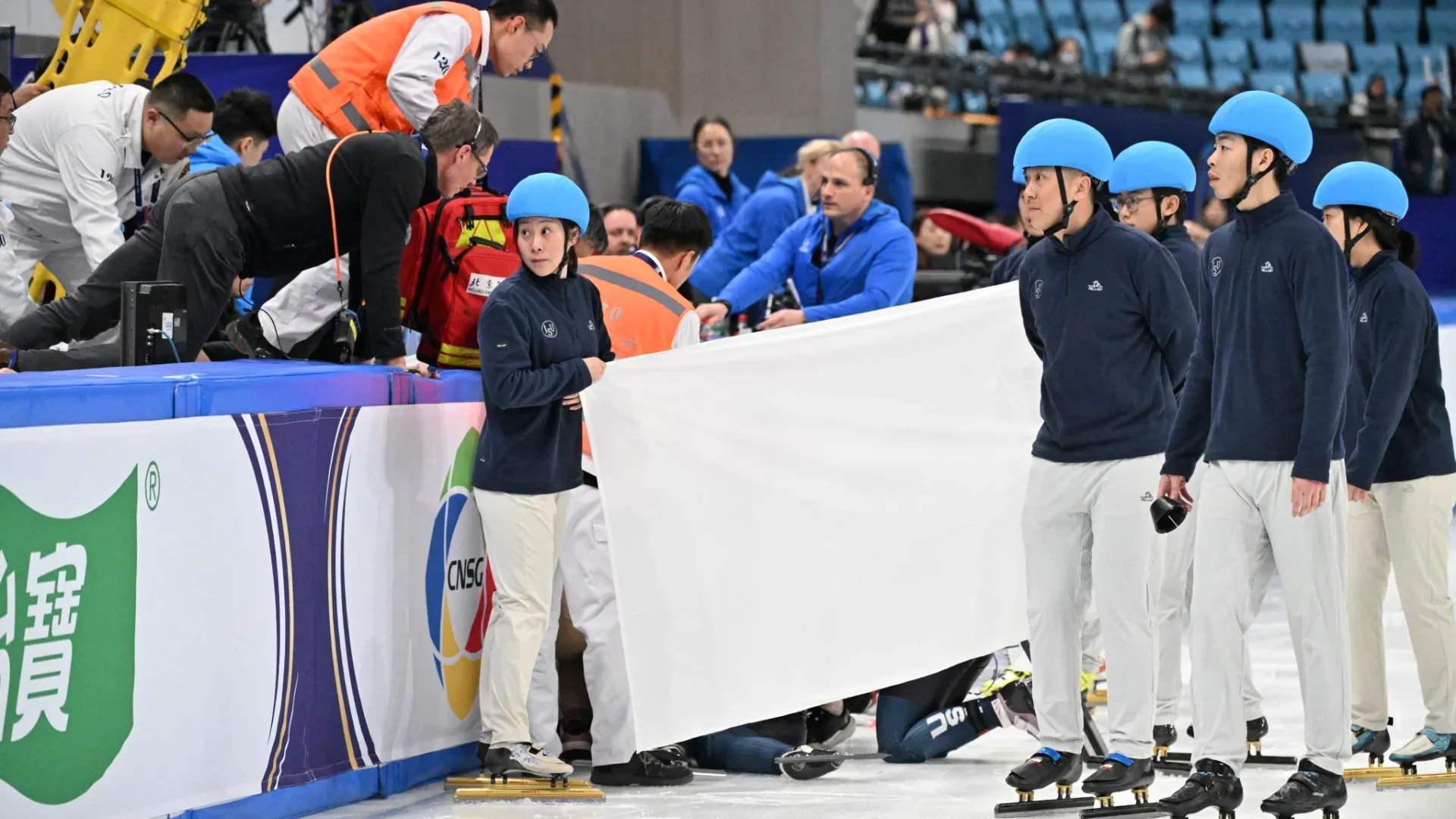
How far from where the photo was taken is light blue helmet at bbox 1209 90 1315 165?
4.62 metres

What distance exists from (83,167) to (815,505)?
9.53ft

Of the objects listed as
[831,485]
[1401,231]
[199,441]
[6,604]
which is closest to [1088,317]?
[831,485]

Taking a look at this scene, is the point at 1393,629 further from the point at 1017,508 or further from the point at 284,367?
the point at 284,367

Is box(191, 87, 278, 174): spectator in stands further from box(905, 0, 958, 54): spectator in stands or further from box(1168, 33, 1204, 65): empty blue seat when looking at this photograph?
box(1168, 33, 1204, 65): empty blue seat

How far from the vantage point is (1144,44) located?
18.1 m

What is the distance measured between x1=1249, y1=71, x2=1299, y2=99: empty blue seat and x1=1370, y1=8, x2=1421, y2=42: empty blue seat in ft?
5.09

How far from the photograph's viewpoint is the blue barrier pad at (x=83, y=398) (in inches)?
150

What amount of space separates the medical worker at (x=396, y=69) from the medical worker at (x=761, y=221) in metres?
2.48

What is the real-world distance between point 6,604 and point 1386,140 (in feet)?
50.3

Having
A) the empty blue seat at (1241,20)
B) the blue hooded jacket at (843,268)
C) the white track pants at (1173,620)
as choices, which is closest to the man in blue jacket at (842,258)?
the blue hooded jacket at (843,268)

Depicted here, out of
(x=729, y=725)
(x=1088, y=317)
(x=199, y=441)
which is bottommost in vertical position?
(x=729, y=725)

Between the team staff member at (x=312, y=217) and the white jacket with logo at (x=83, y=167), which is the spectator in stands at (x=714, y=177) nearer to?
the white jacket with logo at (x=83, y=167)

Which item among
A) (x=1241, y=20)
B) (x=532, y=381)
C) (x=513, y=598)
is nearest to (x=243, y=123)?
(x=532, y=381)

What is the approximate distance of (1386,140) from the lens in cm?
1658
